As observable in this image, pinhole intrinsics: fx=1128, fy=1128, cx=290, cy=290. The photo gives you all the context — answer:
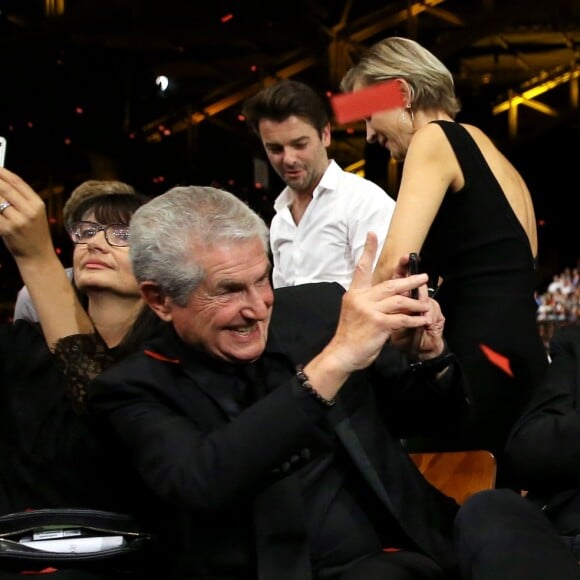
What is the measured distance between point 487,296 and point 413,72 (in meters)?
0.53

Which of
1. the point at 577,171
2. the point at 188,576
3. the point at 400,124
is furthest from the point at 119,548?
the point at 577,171

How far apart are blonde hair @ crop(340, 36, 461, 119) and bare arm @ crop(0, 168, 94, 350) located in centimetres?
94

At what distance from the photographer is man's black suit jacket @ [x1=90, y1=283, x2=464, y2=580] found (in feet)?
4.88

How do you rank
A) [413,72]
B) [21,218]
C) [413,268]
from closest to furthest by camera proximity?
[413,268] < [21,218] < [413,72]

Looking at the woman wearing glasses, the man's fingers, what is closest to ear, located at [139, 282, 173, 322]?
the woman wearing glasses

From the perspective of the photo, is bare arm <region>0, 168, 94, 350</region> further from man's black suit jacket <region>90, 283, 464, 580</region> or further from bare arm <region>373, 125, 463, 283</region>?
bare arm <region>373, 125, 463, 283</region>

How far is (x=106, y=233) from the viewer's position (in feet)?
6.91

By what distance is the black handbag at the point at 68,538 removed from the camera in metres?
1.62

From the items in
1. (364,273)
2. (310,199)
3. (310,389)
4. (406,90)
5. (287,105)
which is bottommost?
(310,389)

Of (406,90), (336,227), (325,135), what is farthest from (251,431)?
(325,135)

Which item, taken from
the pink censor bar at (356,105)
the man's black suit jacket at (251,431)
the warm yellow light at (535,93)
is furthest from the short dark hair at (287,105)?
the warm yellow light at (535,93)

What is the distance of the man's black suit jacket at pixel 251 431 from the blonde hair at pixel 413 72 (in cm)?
81

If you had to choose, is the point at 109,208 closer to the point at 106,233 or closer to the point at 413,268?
the point at 106,233

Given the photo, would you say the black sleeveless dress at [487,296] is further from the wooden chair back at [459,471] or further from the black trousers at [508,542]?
the black trousers at [508,542]
